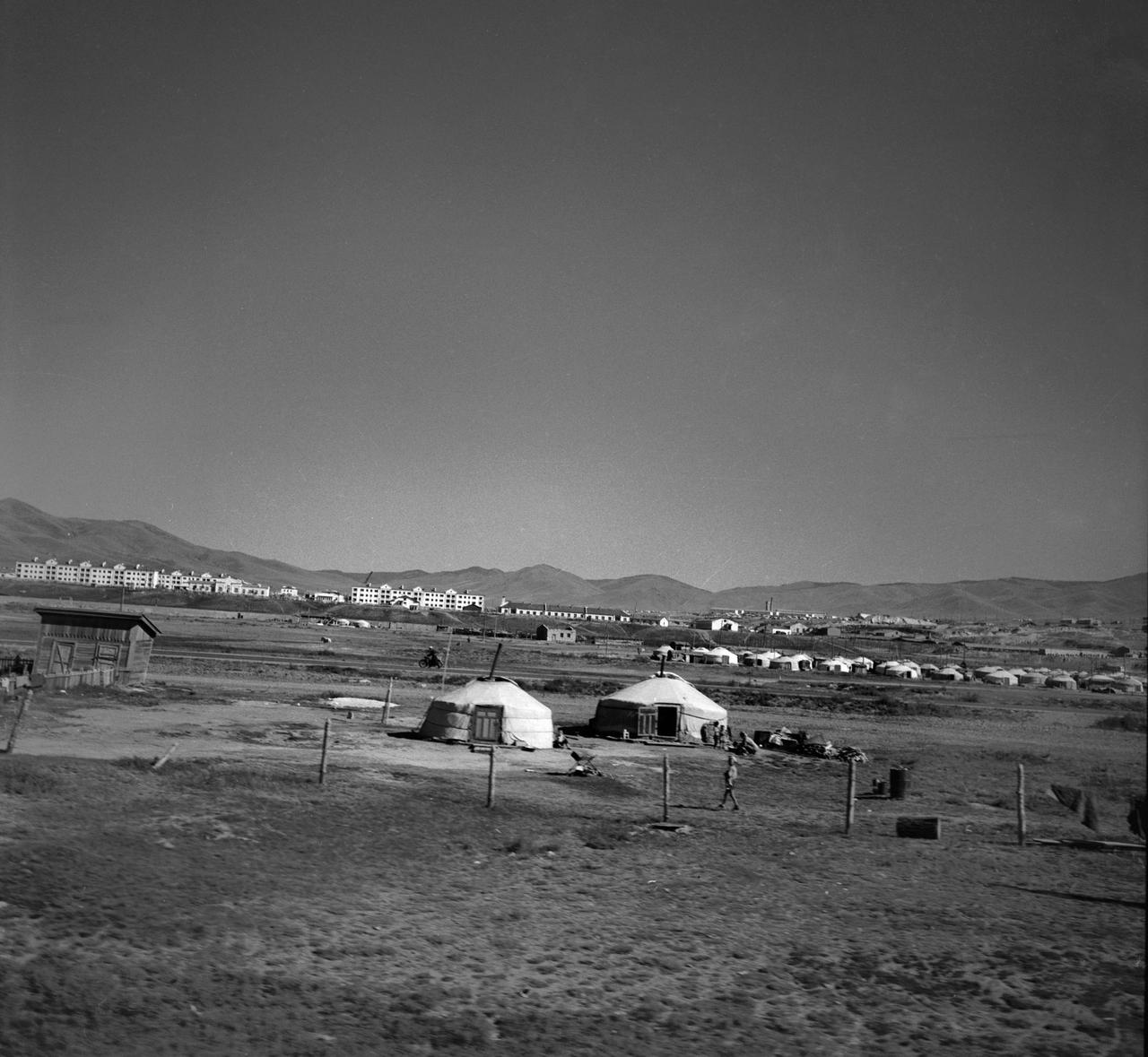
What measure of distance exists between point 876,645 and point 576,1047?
475ft

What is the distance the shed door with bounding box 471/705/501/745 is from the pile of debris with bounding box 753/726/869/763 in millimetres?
11145

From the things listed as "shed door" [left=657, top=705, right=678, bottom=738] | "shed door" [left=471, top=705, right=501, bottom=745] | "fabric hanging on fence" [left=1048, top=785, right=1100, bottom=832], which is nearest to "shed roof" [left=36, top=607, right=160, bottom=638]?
"shed door" [left=471, top=705, right=501, bottom=745]

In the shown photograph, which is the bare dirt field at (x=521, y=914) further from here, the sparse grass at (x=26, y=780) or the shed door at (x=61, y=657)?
the shed door at (x=61, y=657)

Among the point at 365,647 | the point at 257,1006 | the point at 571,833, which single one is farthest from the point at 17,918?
the point at 365,647

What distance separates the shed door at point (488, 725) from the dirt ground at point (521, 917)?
5438mm

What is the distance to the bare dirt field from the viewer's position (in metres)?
8.94

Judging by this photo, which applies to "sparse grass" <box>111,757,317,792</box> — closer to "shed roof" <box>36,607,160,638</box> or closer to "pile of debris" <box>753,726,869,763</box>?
"pile of debris" <box>753,726,869,763</box>

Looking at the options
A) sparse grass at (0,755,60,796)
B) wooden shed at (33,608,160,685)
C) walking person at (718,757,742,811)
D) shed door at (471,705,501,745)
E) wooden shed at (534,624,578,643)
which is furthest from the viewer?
wooden shed at (534,624,578,643)

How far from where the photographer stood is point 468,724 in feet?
97.9

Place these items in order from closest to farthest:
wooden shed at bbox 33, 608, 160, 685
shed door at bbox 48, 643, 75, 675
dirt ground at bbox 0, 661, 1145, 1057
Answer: dirt ground at bbox 0, 661, 1145, 1057 → shed door at bbox 48, 643, 75, 675 → wooden shed at bbox 33, 608, 160, 685

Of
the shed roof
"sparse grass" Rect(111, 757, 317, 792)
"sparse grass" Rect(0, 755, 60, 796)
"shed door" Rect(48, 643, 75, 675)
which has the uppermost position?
the shed roof

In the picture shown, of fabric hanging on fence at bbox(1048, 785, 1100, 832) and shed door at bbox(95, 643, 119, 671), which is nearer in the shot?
fabric hanging on fence at bbox(1048, 785, 1100, 832)

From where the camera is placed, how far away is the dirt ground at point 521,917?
893cm

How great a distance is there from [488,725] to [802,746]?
11.8 meters
